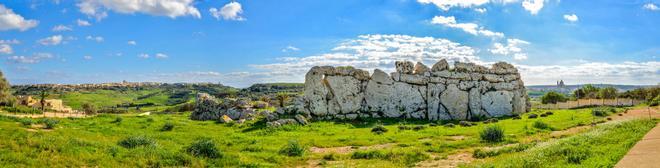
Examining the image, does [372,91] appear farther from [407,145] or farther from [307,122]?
[407,145]

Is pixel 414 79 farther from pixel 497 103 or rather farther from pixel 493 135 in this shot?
pixel 493 135

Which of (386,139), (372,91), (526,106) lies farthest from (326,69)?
(526,106)

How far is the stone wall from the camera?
42.1m

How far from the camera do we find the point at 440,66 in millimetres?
44469

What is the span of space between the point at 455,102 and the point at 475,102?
2.13m

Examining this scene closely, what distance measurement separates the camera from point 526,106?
5112 cm

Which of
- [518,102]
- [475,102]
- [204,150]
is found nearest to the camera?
[204,150]

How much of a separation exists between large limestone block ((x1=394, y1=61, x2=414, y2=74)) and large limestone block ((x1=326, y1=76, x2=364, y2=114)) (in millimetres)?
4372

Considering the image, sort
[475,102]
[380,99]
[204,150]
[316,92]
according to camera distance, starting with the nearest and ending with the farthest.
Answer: [204,150], [316,92], [380,99], [475,102]

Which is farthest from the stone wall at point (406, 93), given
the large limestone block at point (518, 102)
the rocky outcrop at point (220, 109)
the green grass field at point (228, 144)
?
the green grass field at point (228, 144)

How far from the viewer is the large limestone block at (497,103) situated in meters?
43.3

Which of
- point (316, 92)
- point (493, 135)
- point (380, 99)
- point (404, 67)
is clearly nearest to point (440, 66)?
point (404, 67)

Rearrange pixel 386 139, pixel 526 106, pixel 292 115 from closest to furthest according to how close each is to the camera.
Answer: pixel 386 139 < pixel 292 115 < pixel 526 106

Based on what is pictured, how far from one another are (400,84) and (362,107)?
172 inches
